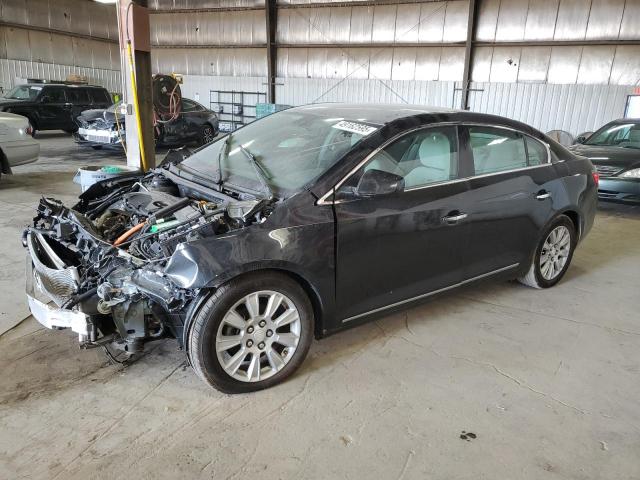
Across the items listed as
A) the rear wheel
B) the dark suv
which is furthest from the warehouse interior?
the dark suv

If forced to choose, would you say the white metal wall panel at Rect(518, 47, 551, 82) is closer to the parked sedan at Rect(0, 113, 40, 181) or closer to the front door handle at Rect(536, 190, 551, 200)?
the front door handle at Rect(536, 190, 551, 200)

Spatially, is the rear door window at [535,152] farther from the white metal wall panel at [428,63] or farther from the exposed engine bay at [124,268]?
the white metal wall panel at [428,63]

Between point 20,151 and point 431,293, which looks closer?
point 431,293

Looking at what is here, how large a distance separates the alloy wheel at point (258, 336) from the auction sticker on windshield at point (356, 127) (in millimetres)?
1085

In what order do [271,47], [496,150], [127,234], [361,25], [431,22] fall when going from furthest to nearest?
[271,47] < [361,25] < [431,22] < [496,150] < [127,234]

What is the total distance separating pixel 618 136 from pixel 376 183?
6.74 metres

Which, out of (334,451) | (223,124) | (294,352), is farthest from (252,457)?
(223,124)

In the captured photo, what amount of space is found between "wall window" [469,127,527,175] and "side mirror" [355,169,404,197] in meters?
0.88

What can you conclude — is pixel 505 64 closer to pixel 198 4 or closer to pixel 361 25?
pixel 361 25

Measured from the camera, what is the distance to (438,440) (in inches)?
90.1

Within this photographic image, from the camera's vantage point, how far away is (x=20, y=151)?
720 cm

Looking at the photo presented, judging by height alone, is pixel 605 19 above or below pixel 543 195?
above

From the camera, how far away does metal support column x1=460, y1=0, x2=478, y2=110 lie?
44.3ft

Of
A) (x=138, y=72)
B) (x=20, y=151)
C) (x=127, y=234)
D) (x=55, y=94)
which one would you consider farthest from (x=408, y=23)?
(x=127, y=234)
